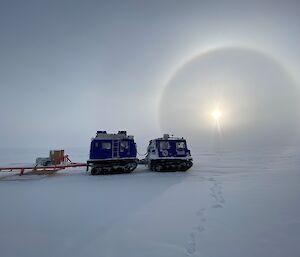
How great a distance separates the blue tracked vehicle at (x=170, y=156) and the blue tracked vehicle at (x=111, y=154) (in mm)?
1995

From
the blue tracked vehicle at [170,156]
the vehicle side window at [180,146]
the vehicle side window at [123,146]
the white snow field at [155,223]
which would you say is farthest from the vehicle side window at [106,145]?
the white snow field at [155,223]

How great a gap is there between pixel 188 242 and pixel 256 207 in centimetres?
438

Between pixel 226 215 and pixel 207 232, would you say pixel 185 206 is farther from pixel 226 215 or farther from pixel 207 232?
pixel 207 232

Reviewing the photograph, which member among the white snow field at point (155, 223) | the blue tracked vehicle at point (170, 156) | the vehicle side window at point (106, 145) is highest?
the vehicle side window at point (106, 145)

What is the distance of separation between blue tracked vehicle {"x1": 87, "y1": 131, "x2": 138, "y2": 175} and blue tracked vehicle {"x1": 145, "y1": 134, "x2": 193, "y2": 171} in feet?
6.54

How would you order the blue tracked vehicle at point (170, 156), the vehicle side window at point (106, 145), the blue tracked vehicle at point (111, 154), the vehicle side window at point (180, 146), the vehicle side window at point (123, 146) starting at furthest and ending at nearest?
the vehicle side window at point (180, 146) < the blue tracked vehicle at point (170, 156) < the vehicle side window at point (123, 146) < the vehicle side window at point (106, 145) < the blue tracked vehicle at point (111, 154)

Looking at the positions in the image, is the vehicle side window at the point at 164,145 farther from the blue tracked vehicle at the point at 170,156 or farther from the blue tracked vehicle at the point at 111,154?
the blue tracked vehicle at the point at 111,154

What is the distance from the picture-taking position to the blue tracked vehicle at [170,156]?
23.2m

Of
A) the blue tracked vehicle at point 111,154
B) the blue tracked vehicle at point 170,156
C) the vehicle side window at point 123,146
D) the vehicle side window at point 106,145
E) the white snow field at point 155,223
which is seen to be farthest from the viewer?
the blue tracked vehicle at point 170,156

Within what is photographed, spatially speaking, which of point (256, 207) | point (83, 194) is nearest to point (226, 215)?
point (256, 207)

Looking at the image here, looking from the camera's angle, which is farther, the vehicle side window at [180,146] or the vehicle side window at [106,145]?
the vehicle side window at [180,146]

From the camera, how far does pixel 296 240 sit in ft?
21.1

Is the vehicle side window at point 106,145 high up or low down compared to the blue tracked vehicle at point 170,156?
up

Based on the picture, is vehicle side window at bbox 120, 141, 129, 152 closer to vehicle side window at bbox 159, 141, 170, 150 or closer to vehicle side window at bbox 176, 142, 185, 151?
vehicle side window at bbox 159, 141, 170, 150
